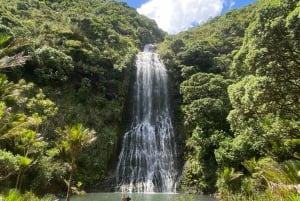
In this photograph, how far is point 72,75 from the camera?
4172 centimetres

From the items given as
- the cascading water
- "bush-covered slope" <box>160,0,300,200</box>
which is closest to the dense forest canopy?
"bush-covered slope" <box>160,0,300,200</box>

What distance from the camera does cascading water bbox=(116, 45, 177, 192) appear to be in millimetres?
33812

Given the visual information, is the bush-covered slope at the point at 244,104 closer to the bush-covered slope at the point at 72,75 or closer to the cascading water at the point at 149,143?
the cascading water at the point at 149,143

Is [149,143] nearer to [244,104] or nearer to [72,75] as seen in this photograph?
[72,75]

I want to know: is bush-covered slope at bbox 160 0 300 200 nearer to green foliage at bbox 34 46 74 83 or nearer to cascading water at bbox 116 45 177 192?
cascading water at bbox 116 45 177 192

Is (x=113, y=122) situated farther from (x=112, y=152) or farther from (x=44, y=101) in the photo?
(x=44, y=101)

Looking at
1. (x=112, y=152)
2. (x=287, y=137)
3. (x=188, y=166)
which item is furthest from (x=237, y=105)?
(x=112, y=152)

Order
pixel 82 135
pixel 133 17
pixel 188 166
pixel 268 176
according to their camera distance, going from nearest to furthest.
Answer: pixel 268 176
pixel 82 135
pixel 188 166
pixel 133 17

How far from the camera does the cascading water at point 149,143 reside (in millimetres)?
33812

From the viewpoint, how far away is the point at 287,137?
57.6 feet

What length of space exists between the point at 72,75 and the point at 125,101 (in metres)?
6.95

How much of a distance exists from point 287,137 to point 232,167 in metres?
13.3

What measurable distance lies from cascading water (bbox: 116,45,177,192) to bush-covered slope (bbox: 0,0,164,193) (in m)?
1.67

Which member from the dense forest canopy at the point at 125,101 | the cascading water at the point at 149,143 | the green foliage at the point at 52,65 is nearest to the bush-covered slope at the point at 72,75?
the green foliage at the point at 52,65
